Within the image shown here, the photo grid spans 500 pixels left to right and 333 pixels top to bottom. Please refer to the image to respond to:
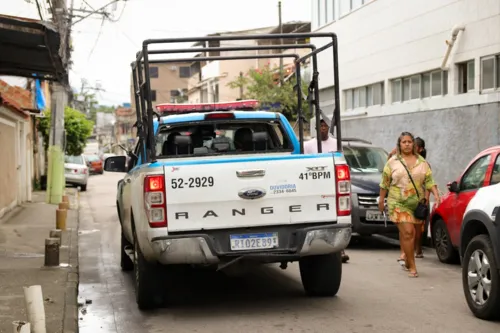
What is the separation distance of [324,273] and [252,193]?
1463 millimetres

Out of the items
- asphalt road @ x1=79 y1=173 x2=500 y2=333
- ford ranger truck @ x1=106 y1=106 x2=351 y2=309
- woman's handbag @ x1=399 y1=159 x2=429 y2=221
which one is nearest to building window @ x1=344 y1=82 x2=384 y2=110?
asphalt road @ x1=79 y1=173 x2=500 y2=333

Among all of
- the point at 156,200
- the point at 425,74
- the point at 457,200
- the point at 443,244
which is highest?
the point at 425,74

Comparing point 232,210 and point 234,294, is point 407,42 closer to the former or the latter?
point 234,294

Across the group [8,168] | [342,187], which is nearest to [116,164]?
[342,187]

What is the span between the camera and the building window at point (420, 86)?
809 inches

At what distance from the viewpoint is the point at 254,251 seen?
23.8 ft

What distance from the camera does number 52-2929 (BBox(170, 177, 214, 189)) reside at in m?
7.07

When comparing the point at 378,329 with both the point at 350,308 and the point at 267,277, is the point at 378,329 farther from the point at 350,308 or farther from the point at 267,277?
the point at 267,277

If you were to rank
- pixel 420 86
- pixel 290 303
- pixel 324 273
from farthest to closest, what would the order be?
pixel 420 86 < pixel 324 273 < pixel 290 303

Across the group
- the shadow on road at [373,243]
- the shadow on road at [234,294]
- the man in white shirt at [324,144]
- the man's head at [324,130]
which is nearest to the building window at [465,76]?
the shadow on road at [373,243]

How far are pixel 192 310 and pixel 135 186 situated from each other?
4.58ft

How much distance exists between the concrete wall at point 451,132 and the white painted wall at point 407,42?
0.25m

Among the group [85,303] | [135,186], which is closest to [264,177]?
[135,186]

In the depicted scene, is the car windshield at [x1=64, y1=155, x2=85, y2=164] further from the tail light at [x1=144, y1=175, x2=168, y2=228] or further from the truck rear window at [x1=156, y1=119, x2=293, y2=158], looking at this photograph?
the tail light at [x1=144, y1=175, x2=168, y2=228]
